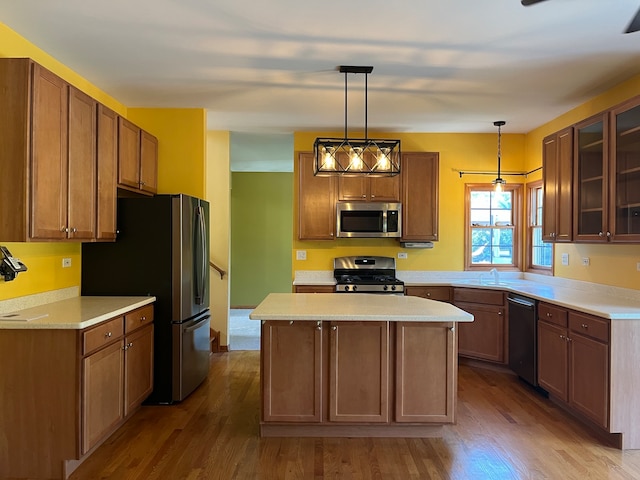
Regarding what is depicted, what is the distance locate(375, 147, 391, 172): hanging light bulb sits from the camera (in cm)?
311

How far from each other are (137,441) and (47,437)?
1.97ft

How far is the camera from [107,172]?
3.29 m

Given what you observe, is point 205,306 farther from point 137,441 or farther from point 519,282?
point 519,282

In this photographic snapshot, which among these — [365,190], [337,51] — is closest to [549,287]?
[365,190]

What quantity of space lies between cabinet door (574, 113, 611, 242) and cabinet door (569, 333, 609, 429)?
0.80 m

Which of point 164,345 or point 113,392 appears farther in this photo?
point 164,345

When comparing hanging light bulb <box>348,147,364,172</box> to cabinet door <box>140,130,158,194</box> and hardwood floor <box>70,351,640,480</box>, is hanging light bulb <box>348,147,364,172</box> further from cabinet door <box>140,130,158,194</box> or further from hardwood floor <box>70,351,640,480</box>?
Result: cabinet door <box>140,130,158,194</box>

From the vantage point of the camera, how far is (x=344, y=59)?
3.10 meters

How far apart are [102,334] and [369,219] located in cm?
305

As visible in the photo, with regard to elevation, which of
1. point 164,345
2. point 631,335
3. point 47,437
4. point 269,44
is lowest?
point 47,437

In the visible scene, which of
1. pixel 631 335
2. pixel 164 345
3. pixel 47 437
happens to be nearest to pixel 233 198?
pixel 164 345

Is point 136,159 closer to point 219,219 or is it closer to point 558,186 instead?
point 219,219

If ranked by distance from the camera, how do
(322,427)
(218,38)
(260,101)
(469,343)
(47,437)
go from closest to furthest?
(47,437) < (218,38) < (322,427) < (260,101) < (469,343)

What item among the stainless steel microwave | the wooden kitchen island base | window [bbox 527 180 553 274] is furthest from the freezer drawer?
window [bbox 527 180 553 274]
